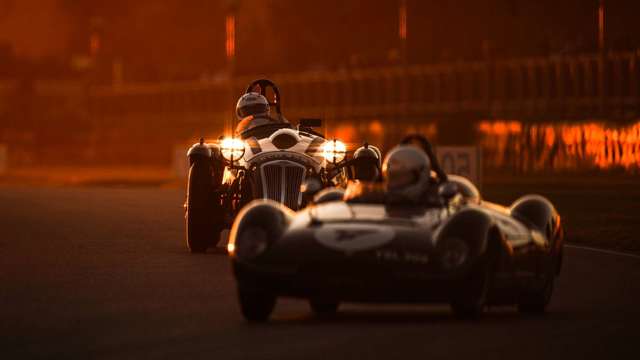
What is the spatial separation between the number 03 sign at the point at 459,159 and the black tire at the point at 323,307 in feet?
84.5

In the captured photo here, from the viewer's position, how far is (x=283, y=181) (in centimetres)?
1953

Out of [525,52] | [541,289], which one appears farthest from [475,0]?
[541,289]

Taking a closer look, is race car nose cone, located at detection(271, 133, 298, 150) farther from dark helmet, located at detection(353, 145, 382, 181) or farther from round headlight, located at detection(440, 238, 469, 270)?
round headlight, located at detection(440, 238, 469, 270)

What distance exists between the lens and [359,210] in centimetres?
1214

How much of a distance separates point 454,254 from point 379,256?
1.71 ft

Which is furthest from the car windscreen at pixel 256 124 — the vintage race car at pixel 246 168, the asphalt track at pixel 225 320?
the asphalt track at pixel 225 320

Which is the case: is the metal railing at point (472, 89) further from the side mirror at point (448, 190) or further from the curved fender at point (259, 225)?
the curved fender at point (259, 225)

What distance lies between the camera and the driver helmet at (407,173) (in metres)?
12.6

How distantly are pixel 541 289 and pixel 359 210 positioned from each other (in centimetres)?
160

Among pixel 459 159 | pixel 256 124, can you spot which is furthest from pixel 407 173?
pixel 459 159

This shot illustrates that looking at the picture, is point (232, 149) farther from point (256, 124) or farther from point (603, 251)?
point (603, 251)

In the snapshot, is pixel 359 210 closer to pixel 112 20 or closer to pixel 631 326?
pixel 631 326

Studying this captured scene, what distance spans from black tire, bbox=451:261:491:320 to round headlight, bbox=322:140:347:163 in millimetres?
8437

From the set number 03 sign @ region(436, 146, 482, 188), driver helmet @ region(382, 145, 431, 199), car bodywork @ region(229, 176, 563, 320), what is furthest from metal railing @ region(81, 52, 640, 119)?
car bodywork @ region(229, 176, 563, 320)
